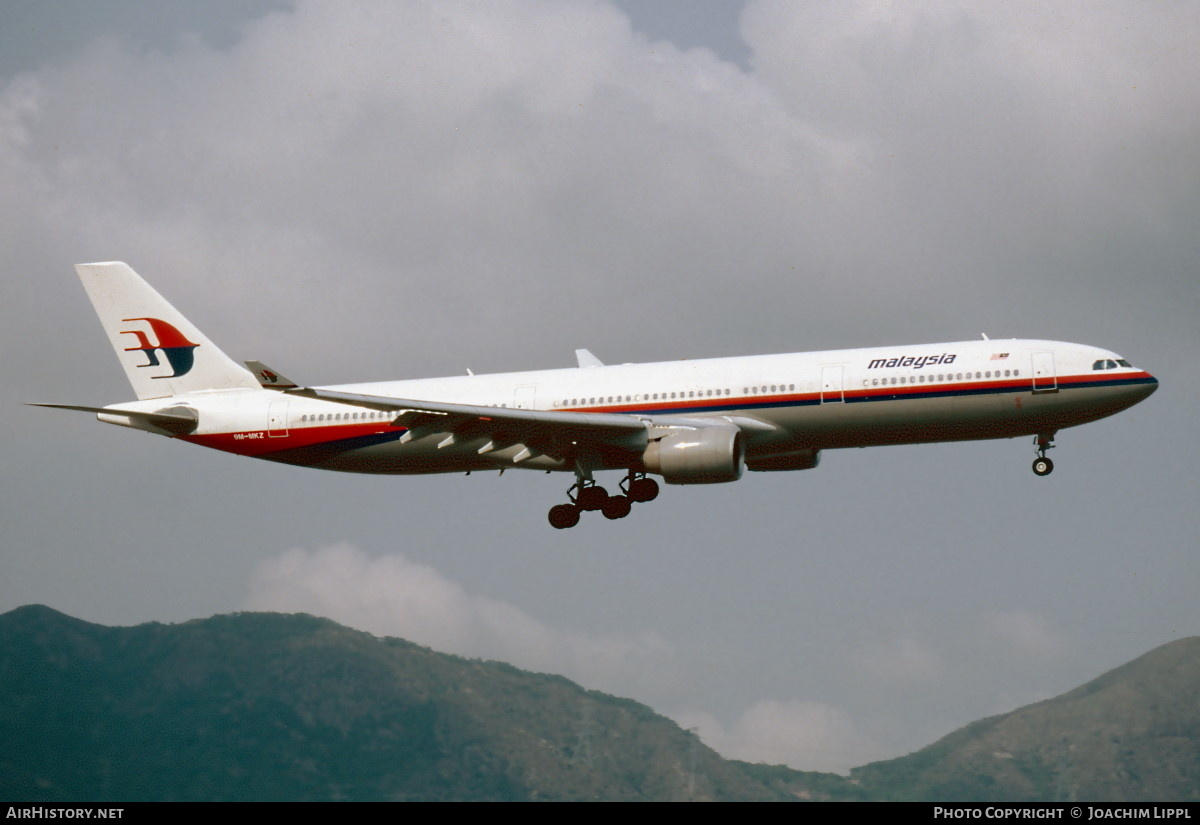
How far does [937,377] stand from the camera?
42.5 meters

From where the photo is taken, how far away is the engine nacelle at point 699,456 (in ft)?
138

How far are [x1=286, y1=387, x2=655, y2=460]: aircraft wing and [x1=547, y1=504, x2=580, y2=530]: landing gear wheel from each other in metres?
3.05

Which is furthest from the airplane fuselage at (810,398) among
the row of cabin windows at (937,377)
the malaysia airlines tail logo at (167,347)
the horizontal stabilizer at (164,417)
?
the malaysia airlines tail logo at (167,347)

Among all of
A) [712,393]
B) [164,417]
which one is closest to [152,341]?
[164,417]

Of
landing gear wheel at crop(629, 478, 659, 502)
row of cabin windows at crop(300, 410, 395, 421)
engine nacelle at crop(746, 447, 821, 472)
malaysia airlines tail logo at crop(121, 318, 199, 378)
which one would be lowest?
landing gear wheel at crop(629, 478, 659, 502)

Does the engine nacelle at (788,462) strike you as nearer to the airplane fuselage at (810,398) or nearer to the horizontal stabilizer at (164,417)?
the airplane fuselage at (810,398)

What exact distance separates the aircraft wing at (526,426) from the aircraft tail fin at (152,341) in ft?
36.5

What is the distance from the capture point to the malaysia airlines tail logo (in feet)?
174

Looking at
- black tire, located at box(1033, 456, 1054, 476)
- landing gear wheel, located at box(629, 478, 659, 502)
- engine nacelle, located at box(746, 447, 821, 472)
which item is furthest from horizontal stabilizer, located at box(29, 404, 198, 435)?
black tire, located at box(1033, 456, 1054, 476)

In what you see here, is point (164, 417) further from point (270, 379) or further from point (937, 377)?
point (937, 377)

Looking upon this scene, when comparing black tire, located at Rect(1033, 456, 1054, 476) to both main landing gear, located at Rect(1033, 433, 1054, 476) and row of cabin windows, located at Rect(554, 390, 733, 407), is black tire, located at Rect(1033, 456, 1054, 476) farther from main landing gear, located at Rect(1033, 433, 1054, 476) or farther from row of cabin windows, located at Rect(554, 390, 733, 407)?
row of cabin windows, located at Rect(554, 390, 733, 407)

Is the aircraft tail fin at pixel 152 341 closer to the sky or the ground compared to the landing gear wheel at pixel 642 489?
closer to the sky
